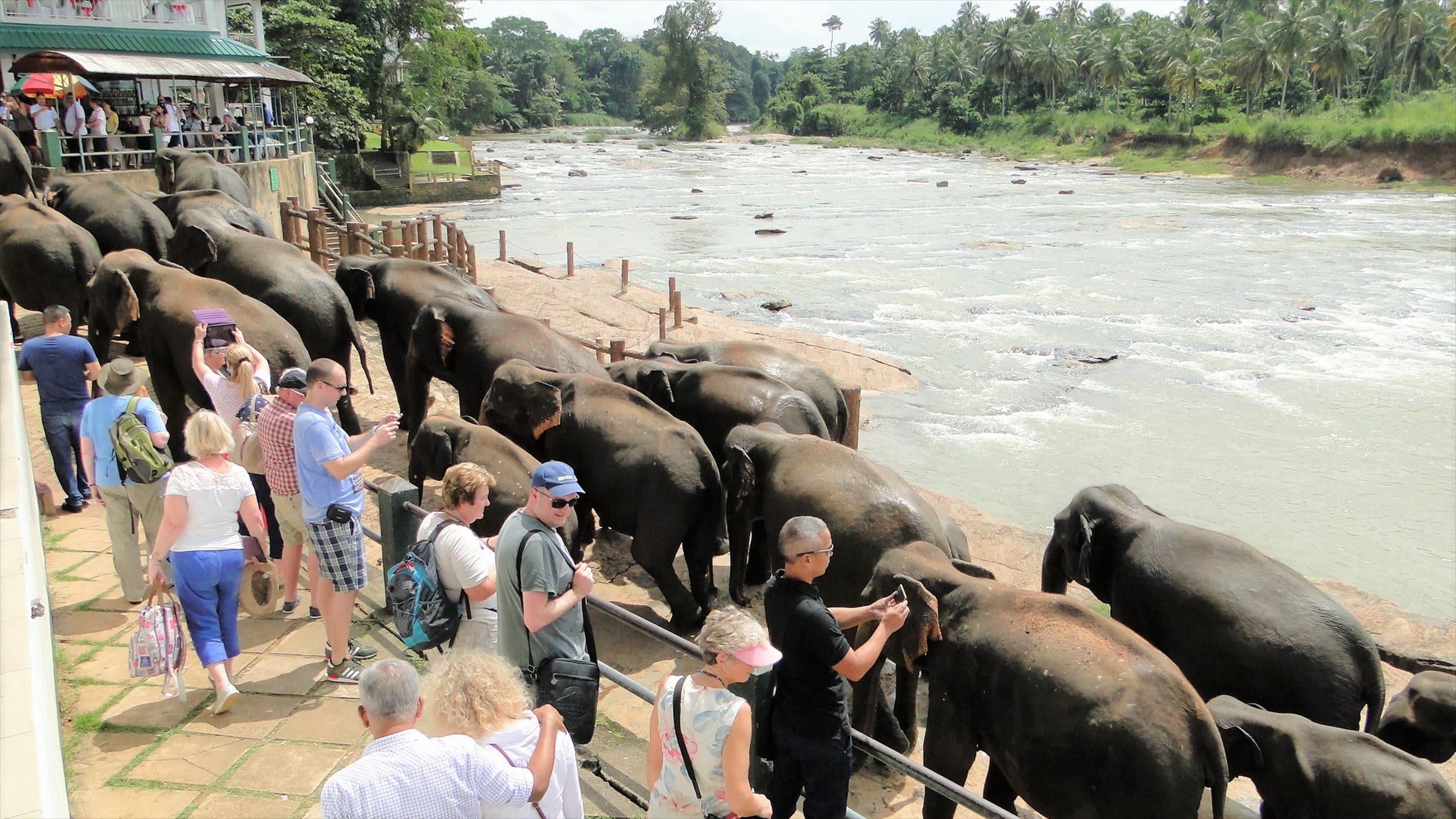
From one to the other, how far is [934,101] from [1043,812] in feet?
300

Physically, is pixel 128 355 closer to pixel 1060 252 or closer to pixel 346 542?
pixel 346 542

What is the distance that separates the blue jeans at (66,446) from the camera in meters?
6.97

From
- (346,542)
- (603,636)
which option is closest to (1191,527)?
(603,636)

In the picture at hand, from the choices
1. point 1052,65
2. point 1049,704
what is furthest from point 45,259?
point 1052,65

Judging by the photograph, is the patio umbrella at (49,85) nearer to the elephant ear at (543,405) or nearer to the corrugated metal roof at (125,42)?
the corrugated metal roof at (125,42)

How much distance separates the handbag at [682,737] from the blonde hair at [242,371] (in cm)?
371

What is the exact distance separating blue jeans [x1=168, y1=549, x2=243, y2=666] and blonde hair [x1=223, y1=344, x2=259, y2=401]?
1.49 m

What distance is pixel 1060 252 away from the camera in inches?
1228

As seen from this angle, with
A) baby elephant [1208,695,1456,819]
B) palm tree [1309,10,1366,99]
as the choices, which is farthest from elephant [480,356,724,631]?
palm tree [1309,10,1366,99]

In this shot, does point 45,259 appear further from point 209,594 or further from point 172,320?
point 209,594

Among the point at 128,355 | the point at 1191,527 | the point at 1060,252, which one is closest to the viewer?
the point at 1191,527

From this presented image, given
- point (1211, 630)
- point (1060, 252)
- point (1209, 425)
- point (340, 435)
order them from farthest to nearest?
point (1060, 252) → point (1209, 425) → point (1211, 630) → point (340, 435)

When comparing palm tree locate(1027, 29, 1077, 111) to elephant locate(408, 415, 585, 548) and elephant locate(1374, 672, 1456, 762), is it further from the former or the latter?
elephant locate(1374, 672, 1456, 762)

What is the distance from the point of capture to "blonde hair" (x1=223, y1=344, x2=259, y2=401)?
6082 millimetres
